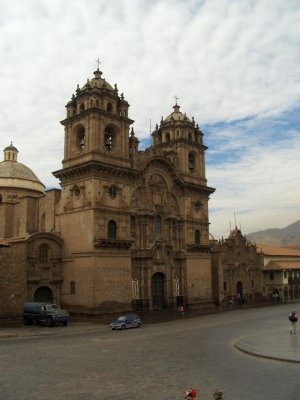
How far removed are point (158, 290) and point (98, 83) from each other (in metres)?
22.3

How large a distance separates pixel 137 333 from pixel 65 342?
604cm

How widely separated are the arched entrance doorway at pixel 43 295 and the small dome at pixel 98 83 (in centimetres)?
1992

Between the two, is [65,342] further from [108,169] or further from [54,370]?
[108,169]

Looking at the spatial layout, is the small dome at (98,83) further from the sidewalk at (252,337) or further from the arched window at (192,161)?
the sidewalk at (252,337)

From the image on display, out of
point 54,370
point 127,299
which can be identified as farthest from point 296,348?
point 127,299

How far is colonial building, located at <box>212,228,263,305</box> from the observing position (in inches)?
2255

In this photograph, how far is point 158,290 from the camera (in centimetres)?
4728

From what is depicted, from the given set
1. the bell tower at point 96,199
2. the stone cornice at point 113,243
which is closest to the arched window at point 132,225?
the bell tower at point 96,199

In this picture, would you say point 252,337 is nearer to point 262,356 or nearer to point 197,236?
point 262,356

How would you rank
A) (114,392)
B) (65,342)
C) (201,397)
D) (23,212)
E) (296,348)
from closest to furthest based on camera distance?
(201,397)
(114,392)
(296,348)
(65,342)
(23,212)

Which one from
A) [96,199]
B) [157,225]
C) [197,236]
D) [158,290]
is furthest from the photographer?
[197,236]

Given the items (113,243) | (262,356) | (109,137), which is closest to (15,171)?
(109,137)

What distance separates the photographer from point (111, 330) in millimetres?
32844

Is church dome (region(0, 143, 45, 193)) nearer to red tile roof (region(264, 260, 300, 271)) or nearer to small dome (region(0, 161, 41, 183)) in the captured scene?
small dome (region(0, 161, 41, 183))
